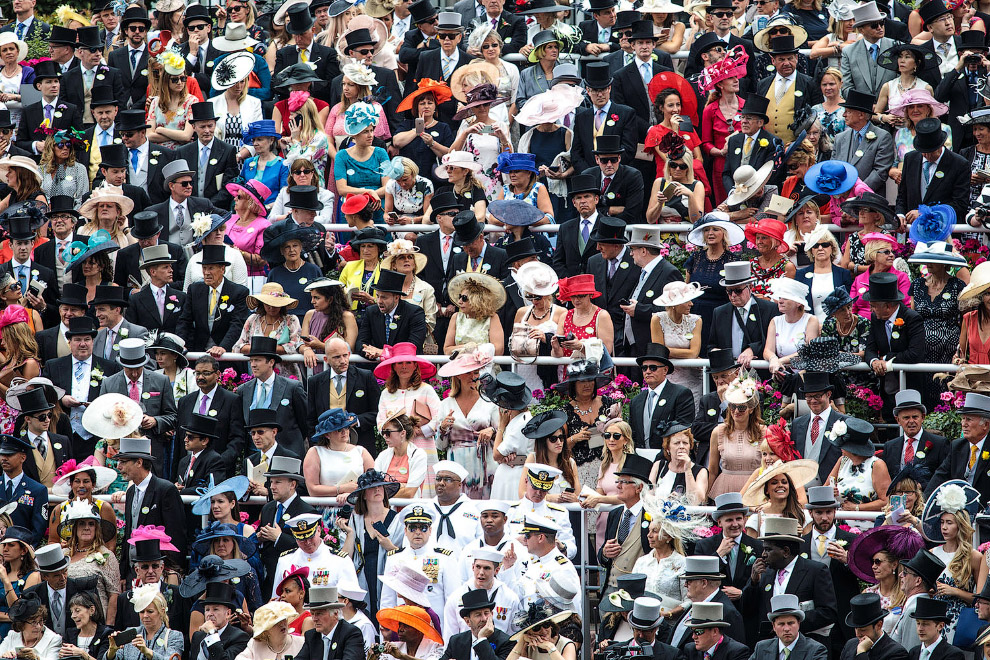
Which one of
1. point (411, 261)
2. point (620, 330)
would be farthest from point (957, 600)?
point (411, 261)

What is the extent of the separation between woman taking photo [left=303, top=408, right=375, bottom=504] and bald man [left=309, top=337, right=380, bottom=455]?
62 cm

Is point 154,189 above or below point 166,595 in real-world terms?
above

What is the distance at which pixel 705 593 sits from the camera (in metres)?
14.0

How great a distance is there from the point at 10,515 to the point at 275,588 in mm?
2736

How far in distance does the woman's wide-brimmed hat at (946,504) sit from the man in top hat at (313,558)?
14.4ft

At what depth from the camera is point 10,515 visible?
15969mm

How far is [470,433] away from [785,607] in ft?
11.1

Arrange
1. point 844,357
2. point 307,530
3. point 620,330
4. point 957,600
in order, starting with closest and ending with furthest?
point 957,600 < point 307,530 < point 844,357 < point 620,330

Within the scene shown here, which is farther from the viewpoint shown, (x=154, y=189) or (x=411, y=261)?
(x=154, y=189)

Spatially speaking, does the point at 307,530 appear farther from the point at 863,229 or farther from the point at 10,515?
the point at 863,229

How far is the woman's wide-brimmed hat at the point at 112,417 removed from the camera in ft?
53.2

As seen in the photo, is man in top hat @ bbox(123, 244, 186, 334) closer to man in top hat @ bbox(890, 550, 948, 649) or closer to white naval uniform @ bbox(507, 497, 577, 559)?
white naval uniform @ bbox(507, 497, 577, 559)

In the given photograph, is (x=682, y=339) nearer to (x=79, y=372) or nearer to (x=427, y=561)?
(x=427, y=561)

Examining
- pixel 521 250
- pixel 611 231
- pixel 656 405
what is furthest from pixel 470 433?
pixel 611 231
